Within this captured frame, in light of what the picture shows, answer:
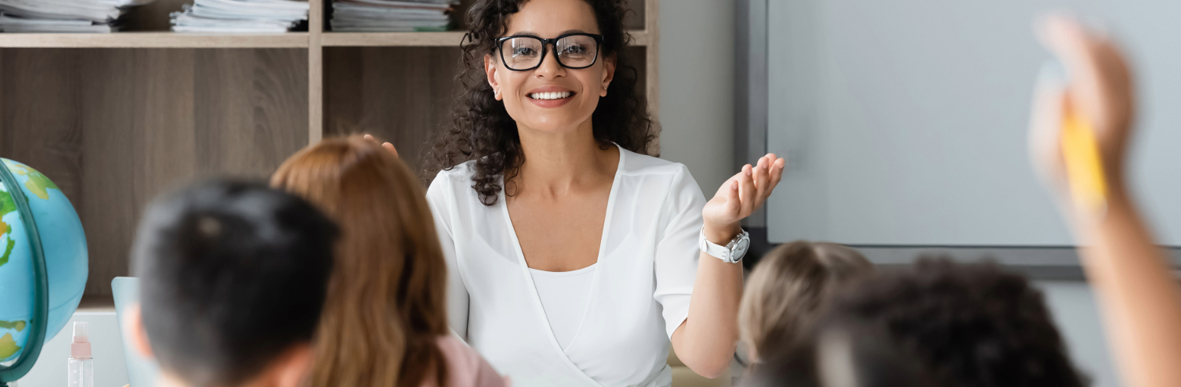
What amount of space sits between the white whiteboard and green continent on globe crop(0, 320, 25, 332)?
159 centimetres

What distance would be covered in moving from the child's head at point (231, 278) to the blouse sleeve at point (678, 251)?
905 mm

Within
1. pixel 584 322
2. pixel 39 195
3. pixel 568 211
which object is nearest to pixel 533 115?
pixel 568 211

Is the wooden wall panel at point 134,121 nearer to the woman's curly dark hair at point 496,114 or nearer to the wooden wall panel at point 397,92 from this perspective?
the wooden wall panel at point 397,92

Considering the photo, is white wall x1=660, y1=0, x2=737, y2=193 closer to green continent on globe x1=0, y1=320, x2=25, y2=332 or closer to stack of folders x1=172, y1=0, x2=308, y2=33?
stack of folders x1=172, y1=0, x2=308, y2=33

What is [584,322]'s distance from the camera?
4.63 ft

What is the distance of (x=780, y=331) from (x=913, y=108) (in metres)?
1.27

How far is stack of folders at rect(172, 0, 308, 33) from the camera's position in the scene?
6.71ft

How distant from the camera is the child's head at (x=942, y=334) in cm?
34

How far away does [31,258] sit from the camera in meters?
1.06

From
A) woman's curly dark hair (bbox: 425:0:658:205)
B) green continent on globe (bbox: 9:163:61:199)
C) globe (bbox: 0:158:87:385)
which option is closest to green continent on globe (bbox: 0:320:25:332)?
globe (bbox: 0:158:87:385)

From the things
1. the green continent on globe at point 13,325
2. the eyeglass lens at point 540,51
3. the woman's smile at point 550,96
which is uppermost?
the eyeglass lens at point 540,51

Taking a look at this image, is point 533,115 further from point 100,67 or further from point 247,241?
point 100,67

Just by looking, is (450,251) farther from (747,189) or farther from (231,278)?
(231,278)

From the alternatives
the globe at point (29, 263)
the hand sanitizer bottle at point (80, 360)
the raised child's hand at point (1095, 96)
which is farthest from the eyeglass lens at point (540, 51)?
the raised child's hand at point (1095, 96)
